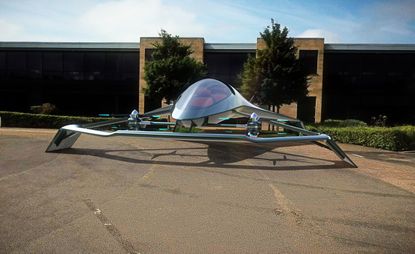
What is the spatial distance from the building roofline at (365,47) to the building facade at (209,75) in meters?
0.08

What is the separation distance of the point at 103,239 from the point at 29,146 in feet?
30.4

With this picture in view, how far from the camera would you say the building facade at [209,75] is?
3181 cm

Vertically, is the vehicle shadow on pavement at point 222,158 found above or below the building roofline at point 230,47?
below

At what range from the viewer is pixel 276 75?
23.1 m

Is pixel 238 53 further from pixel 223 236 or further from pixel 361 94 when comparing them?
pixel 223 236

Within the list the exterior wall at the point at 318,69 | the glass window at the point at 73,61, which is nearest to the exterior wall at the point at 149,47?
the exterior wall at the point at 318,69

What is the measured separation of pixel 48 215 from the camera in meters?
5.32

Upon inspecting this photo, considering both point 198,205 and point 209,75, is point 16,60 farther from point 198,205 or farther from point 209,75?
point 198,205

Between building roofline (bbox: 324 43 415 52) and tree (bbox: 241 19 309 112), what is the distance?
9441mm

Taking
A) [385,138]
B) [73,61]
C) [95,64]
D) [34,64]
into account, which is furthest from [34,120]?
[385,138]

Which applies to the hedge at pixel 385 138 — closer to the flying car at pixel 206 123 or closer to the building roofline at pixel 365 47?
the flying car at pixel 206 123

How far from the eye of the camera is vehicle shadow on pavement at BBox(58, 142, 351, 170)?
1009 cm

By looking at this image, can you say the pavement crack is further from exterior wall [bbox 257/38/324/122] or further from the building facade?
exterior wall [bbox 257/38/324/122]

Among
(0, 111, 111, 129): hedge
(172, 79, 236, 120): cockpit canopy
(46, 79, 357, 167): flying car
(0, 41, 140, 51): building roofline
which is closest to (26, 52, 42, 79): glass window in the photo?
(0, 41, 140, 51): building roofline
